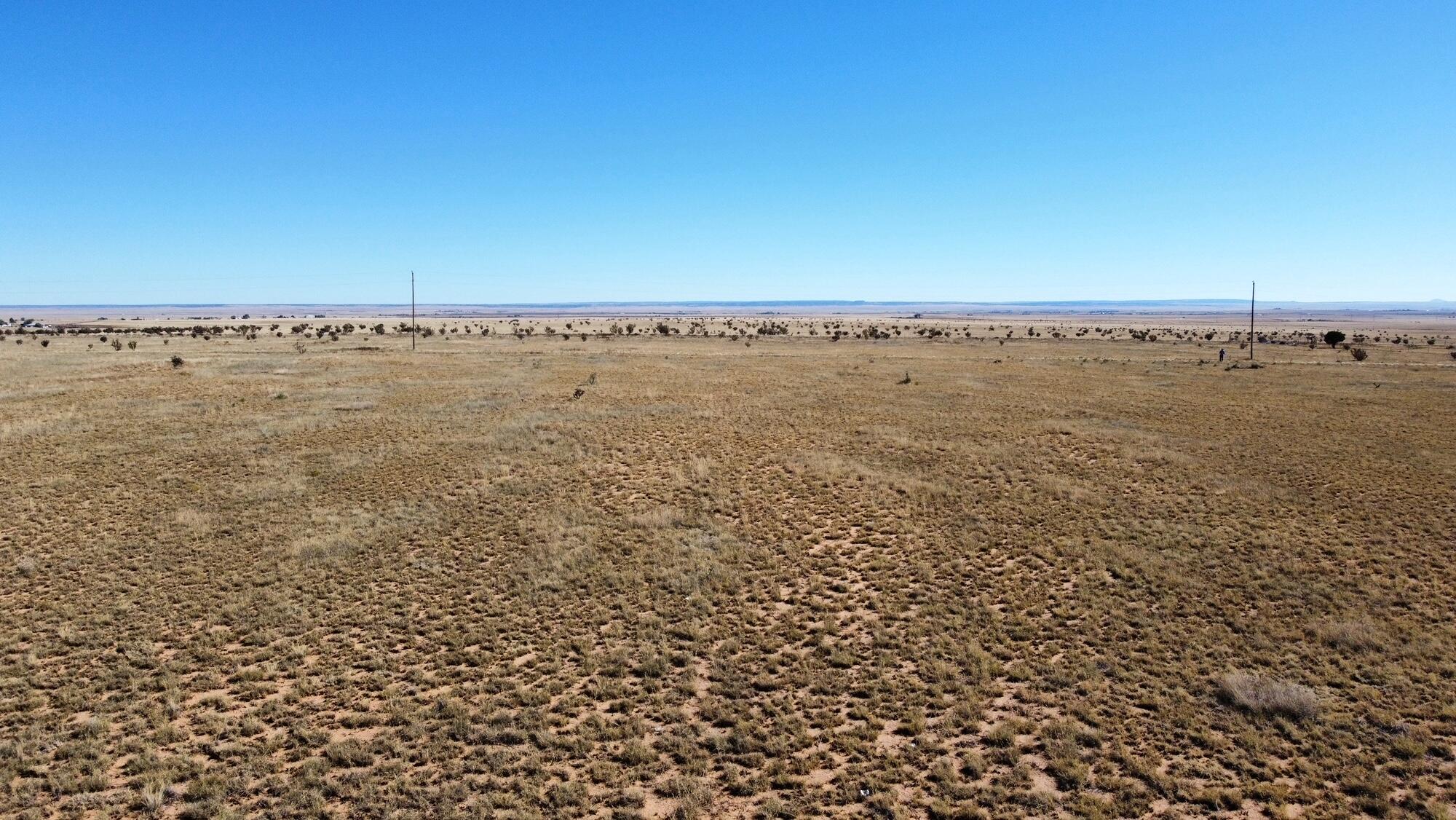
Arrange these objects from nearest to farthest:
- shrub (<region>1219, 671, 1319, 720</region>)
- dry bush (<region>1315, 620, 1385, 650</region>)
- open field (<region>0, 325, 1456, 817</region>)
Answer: open field (<region>0, 325, 1456, 817</region>)
shrub (<region>1219, 671, 1319, 720</region>)
dry bush (<region>1315, 620, 1385, 650</region>)

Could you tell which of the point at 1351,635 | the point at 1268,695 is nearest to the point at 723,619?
the point at 1268,695

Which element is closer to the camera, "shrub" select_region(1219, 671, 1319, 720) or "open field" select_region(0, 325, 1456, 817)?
"open field" select_region(0, 325, 1456, 817)

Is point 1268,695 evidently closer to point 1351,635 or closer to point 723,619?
point 1351,635

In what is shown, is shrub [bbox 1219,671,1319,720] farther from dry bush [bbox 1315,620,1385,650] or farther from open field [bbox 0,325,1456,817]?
dry bush [bbox 1315,620,1385,650]

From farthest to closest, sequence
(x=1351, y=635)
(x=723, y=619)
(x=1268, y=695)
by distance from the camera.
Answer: (x=723, y=619) < (x=1351, y=635) < (x=1268, y=695)

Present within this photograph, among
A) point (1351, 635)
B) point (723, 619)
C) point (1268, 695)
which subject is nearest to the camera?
point (1268, 695)

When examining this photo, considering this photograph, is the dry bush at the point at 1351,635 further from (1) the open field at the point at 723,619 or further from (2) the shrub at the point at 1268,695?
(2) the shrub at the point at 1268,695

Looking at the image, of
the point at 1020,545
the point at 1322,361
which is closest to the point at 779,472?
the point at 1020,545

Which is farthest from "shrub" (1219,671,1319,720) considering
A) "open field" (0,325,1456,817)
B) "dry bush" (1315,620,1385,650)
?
"dry bush" (1315,620,1385,650)
